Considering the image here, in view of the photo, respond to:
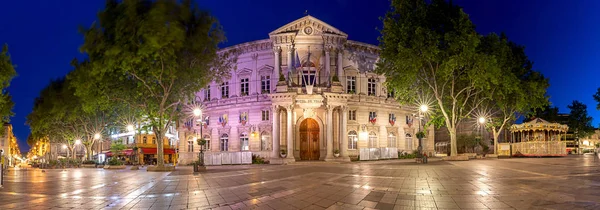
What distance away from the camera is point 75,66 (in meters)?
37.4

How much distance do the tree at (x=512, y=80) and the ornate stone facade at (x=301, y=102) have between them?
11114 millimetres

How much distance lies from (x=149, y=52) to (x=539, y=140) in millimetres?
40869

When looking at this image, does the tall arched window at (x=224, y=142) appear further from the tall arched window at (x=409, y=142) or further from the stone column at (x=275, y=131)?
the tall arched window at (x=409, y=142)

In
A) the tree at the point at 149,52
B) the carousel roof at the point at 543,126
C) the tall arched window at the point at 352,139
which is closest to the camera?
the tree at the point at 149,52

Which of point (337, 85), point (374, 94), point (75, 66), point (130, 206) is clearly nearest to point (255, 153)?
point (337, 85)

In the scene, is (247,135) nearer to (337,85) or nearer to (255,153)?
(255,153)

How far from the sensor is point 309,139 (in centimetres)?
4369

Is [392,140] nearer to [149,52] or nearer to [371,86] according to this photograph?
[371,86]

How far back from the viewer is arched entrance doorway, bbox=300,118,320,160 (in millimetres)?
43562

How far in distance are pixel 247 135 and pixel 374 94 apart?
15.6 metres

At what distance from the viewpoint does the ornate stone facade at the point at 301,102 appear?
41.9 m

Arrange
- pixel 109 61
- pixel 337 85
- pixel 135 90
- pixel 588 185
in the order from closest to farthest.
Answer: pixel 588 185 → pixel 109 61 → pixel 135 90 → pixel 337 85

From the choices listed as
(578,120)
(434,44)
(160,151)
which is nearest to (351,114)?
(434,44)

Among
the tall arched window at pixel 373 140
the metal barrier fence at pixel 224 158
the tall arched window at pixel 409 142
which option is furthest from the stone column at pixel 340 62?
the metal barrier fence at pixel 224 158
